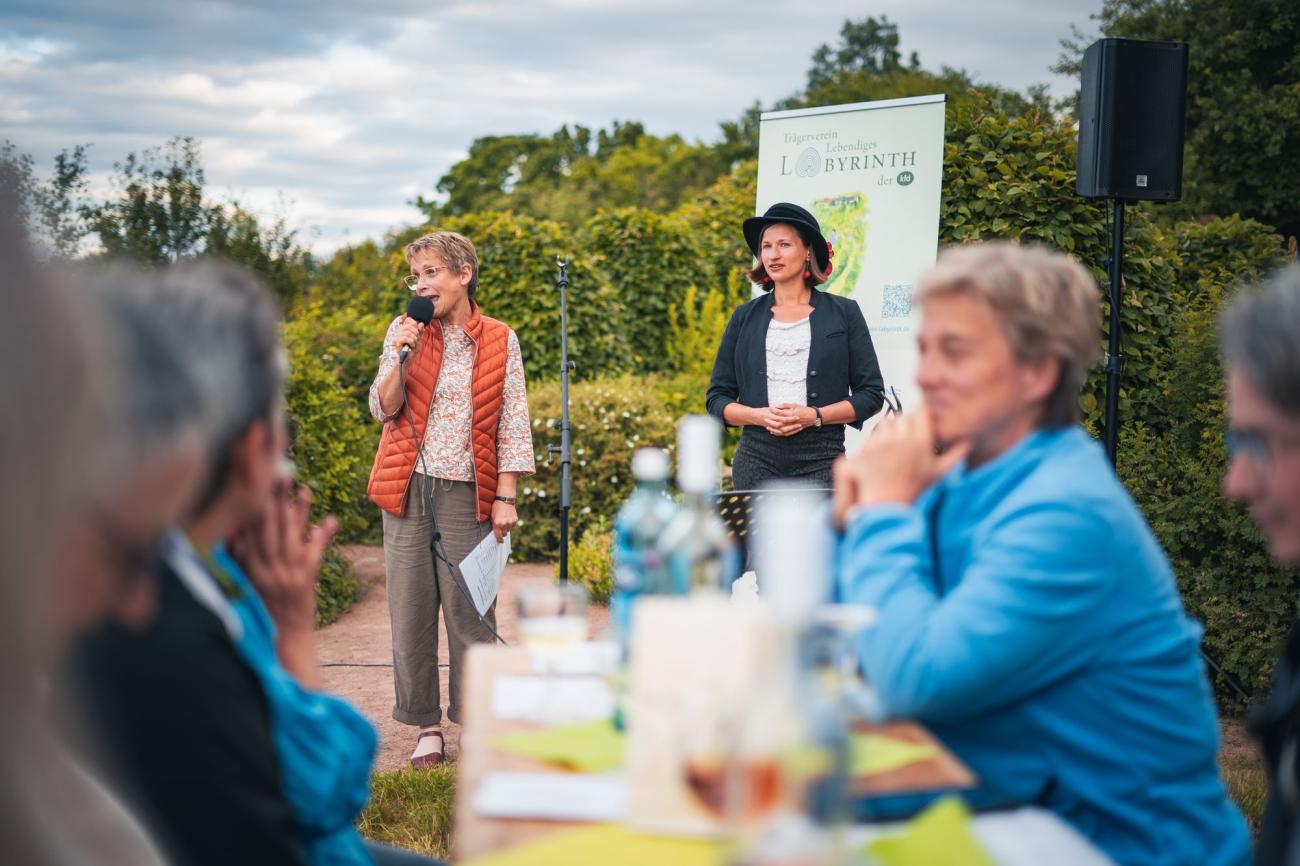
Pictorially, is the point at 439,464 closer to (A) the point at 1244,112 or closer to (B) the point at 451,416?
(B) the point at 451,416

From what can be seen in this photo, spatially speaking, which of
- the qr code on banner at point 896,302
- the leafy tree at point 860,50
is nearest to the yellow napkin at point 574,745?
the qr code on banner at point 896,302

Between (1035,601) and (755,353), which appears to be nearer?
(1035,601)

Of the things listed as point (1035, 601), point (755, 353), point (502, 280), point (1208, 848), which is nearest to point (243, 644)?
point (1035, 601)

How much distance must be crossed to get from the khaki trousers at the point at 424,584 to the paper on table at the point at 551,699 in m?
2.40

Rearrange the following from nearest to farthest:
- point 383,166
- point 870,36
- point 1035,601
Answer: point 1035,601
point 383,166
point 870,36

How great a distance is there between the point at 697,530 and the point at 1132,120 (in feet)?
14.7

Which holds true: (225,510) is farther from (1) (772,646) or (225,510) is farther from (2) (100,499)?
(1) (772,646)

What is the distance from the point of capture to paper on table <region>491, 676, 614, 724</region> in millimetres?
1643

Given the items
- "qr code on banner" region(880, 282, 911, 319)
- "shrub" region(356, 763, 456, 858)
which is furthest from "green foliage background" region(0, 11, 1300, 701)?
"shrub" region(356, 763, 456, 858)

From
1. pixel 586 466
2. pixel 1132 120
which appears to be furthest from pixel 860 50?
pixel 1132 120

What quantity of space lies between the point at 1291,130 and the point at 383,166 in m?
16.0

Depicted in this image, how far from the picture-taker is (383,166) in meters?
21.3

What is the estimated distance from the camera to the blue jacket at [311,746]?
142 centimetres

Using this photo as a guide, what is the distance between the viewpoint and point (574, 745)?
59.6 inches
